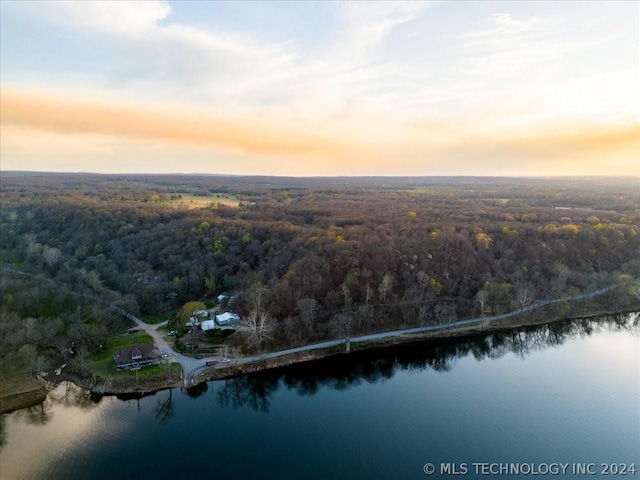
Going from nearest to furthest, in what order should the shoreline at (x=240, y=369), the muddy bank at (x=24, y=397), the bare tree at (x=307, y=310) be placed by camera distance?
the muddy bank at (x=24, y=397) < the shoreline at (x=240, y=369) < the bare tree at (x=307, y=310)

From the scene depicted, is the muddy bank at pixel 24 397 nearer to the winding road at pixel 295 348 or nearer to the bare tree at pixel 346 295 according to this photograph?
the winding road at pixel 295 348

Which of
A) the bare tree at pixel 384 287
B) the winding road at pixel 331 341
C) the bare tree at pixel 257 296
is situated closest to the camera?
the winding road at pixel 331 341

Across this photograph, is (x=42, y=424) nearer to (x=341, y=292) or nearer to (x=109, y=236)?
(x=341, y=292)

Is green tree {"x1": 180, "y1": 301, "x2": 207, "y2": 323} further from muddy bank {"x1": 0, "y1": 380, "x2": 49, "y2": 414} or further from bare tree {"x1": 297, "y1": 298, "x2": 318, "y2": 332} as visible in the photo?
muddy bank {"x1": 0, "y1": 380, "x2": 49, "y2": 414}

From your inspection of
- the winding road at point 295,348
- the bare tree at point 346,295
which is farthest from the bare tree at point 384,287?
the winding road at point 295,348

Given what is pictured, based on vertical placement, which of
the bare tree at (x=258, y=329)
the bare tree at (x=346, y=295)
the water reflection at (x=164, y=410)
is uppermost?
the bare tree at (x=346, y=295)

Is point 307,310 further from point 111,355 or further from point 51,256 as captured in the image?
point 51,256

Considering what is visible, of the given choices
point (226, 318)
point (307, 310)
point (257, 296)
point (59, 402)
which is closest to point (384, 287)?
point (307, 310)
